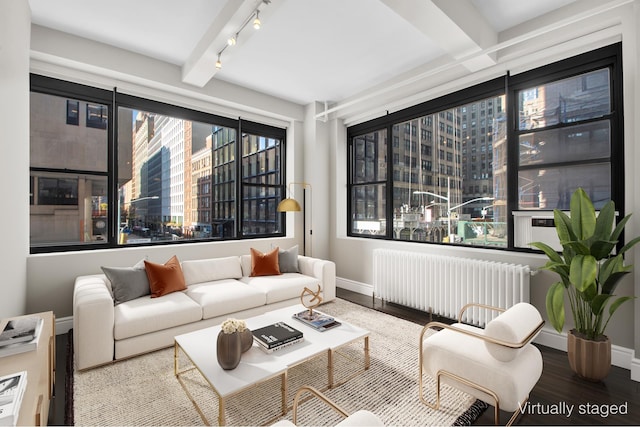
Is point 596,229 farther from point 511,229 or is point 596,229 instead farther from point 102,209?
point 102,209

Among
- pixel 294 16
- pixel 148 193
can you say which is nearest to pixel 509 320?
pixel 294 16

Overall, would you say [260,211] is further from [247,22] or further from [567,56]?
[567,56]

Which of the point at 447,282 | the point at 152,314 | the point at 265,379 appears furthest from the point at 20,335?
the point at 447,282

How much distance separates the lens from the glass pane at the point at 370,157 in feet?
16.1

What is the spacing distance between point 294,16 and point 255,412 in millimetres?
3391

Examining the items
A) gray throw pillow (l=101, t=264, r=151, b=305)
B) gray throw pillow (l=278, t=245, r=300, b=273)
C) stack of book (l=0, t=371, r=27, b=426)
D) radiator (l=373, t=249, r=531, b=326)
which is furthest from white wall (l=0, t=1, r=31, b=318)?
radiator (l=373, t=249, r=531, b=326)

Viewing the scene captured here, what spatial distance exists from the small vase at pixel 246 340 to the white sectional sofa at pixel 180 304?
1.20 m

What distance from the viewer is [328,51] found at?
3.54 m

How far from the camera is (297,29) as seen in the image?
3.11 metres

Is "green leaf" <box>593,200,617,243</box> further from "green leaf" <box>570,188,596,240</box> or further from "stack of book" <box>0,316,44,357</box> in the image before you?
"stack of book" <box>0,316,44,357</box>

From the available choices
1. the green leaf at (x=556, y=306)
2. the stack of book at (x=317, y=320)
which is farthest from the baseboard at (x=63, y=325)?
the green leaf at (x=556, y=306)

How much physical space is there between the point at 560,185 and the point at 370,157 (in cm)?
270

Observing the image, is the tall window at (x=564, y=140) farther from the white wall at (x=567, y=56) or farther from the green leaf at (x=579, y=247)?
the green leaf at (x=579, y=247)

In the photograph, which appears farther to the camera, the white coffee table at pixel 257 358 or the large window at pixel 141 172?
the large window at pixel 141 172
